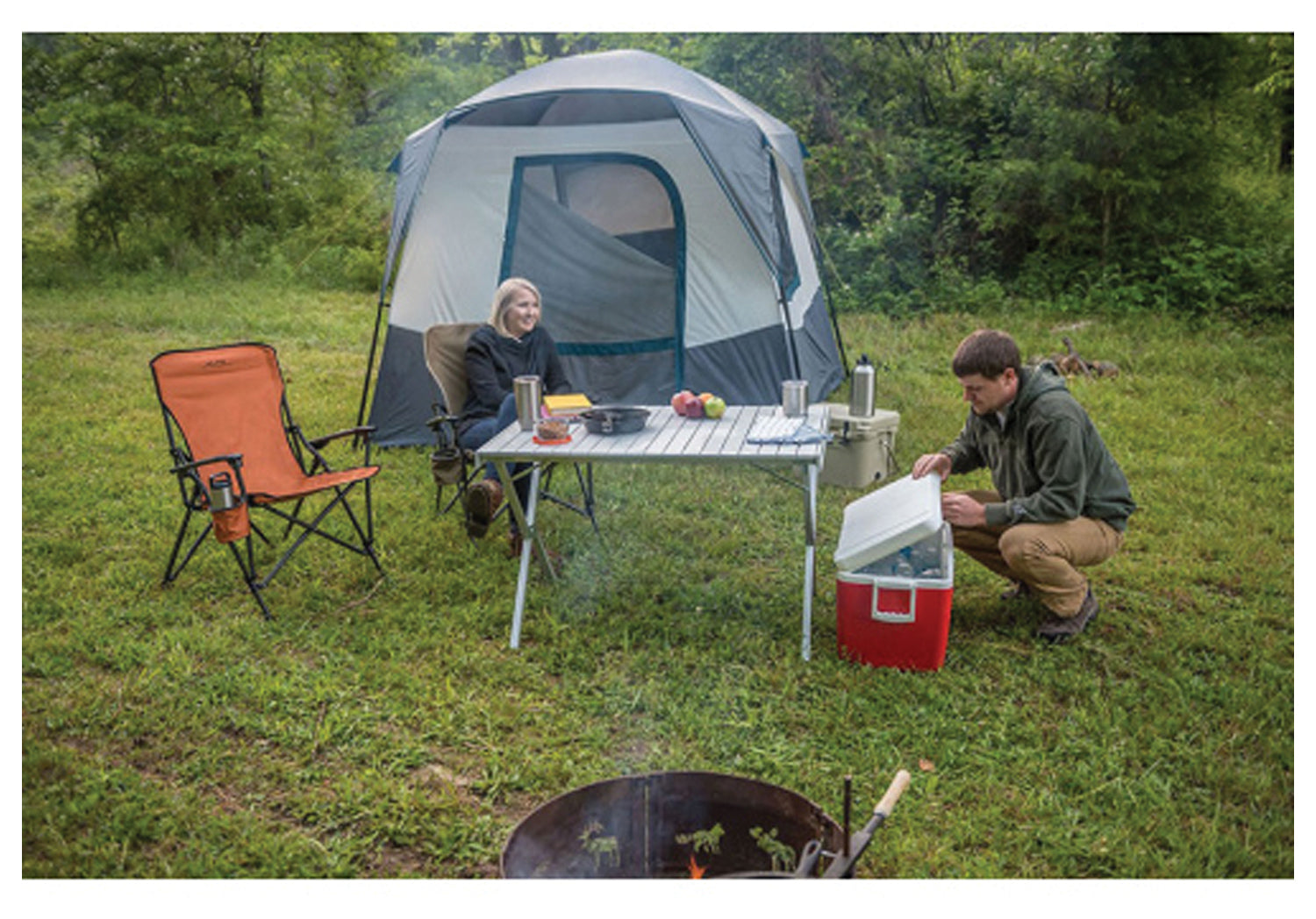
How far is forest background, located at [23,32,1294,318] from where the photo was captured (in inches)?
301

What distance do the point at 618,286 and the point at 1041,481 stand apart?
9.68ft

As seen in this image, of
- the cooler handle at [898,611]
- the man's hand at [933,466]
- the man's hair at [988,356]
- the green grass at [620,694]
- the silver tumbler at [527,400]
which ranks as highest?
the man's hair at [988,356]

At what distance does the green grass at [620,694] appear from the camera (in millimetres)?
2248

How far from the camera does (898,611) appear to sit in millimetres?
2809

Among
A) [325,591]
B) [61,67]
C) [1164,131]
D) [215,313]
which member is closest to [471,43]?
[61,67]

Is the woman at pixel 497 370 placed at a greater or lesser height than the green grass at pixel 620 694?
greater

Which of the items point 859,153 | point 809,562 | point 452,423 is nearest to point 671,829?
point 809,562

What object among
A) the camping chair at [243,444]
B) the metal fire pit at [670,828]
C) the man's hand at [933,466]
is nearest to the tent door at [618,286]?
the camping chair at [243,444]

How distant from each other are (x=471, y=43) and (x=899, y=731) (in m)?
11.9

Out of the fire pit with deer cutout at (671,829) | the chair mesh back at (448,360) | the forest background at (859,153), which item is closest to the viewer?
the fire pit with deer cutout at (671,829)

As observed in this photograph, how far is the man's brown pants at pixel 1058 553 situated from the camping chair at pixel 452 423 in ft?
5.21

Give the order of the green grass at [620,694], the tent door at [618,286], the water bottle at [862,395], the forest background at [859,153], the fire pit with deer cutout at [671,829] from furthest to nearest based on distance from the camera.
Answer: the forest background at [859,153] < the tent door at [618,286] < the water bottle at [862,395] < the green grass at [620,694] < the fire pit with deer cutout at [671,829]

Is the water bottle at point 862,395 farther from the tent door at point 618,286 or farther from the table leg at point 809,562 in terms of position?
the table leg at point 809,562

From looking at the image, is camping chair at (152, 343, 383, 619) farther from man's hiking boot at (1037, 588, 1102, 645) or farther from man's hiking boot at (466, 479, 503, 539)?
man's hiking boot at (1037, 588, 1102, 645)
